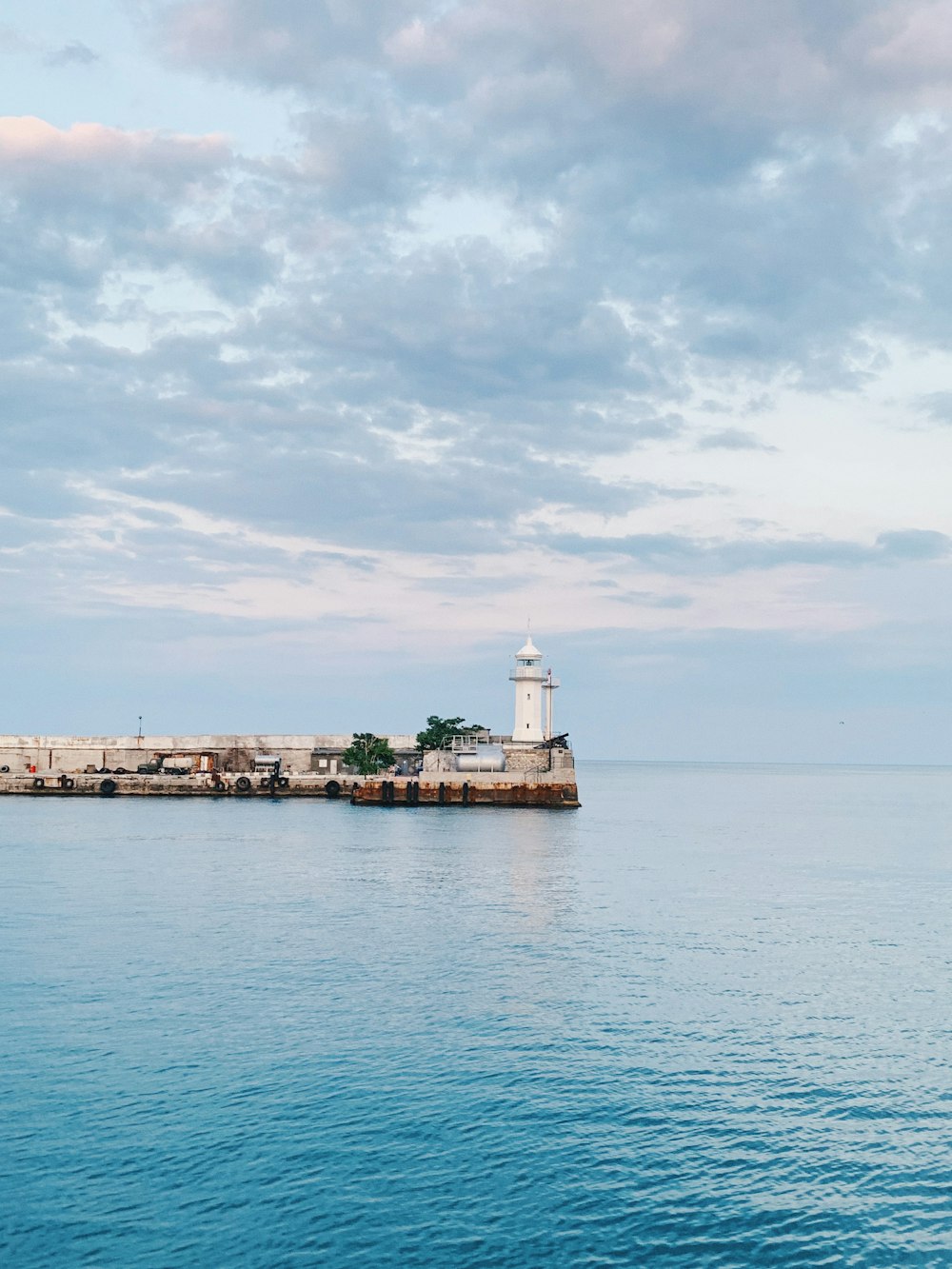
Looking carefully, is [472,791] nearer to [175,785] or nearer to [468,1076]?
[175,785]

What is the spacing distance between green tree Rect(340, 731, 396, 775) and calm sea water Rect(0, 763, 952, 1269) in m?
70.7

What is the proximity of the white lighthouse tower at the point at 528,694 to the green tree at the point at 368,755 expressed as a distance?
1632cm

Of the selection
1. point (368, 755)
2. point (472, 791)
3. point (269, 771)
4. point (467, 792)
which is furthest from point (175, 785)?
point (472, 791)

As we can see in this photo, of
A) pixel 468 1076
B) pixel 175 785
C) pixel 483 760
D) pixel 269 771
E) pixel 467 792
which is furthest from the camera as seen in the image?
pixel 269 771

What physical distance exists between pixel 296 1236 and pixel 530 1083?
785 centimetres

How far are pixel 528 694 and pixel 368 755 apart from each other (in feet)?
66.5

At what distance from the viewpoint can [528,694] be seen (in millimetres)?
116062

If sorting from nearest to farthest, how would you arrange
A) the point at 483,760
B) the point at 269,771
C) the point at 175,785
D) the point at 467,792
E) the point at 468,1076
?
the point at 468,1076
the point at 467,792
the point at 483,760
the point at 175,785
the point at 269,771

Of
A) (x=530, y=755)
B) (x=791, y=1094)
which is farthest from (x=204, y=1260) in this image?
(x=530, y=755)

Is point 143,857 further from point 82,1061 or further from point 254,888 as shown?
point 82,1061

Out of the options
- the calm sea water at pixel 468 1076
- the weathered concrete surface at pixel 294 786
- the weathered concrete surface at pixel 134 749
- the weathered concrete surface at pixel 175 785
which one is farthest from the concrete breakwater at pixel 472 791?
the calm sea water at pixel 468 1076

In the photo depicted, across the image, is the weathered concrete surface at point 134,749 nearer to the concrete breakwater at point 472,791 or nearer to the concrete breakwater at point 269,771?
the concrete breakwater at point 269,771

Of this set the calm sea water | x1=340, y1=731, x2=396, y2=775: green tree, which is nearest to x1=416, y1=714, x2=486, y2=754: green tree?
x1=340, y1=731, x2=396, y2=775: green tree

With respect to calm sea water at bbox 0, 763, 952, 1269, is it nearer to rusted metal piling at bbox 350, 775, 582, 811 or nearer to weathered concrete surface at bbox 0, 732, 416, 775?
rusted metal piling at bbox 350, 775, 582, 811
